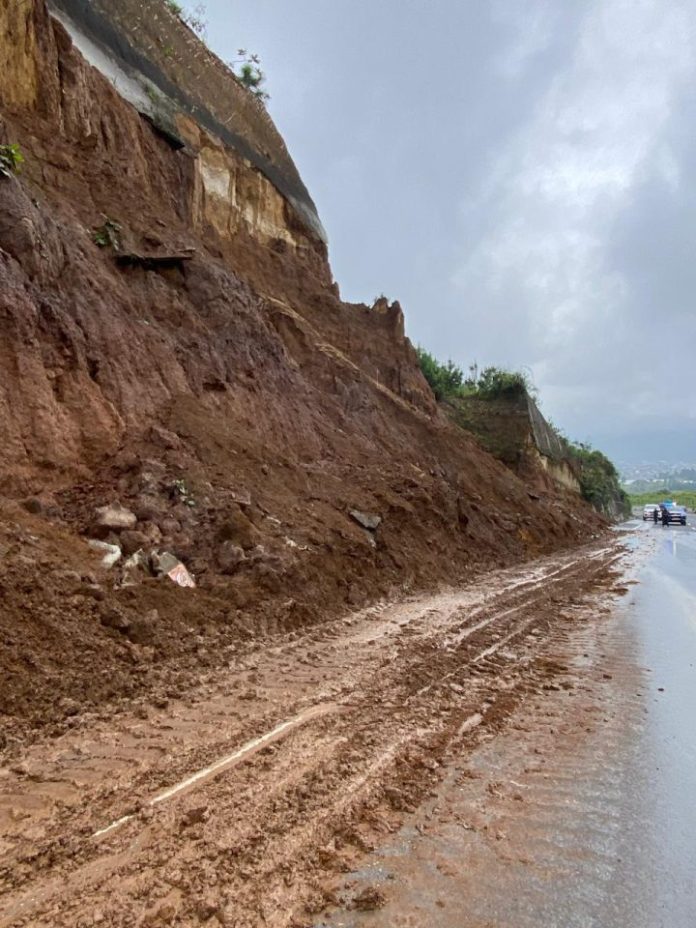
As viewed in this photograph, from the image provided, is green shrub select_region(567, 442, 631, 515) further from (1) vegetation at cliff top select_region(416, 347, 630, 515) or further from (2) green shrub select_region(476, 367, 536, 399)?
(2) green shrub select_region(476, 367, 536, 399)

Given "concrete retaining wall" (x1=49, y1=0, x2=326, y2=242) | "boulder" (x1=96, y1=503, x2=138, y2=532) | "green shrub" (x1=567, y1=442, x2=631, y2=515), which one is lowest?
"boulder" (x1=96, y1=503, x2=138, y2=532)

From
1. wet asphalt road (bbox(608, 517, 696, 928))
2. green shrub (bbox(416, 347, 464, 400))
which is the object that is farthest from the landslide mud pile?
green shrub (bbox(416, 347, 464, 400))

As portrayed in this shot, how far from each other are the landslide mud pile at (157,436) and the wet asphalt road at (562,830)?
258cm

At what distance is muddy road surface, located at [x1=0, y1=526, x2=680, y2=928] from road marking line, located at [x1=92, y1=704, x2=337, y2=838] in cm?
1

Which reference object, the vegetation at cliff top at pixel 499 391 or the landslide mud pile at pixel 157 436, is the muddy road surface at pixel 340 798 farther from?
the vegetation at cliff top at pixel 499 391

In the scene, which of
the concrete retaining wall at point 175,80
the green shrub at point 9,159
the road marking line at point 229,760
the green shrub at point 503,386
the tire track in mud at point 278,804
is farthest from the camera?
the green shrub at point 503,386

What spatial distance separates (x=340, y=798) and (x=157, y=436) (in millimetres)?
6286

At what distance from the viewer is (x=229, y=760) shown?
351 cm

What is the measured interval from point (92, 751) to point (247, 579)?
10.9ft

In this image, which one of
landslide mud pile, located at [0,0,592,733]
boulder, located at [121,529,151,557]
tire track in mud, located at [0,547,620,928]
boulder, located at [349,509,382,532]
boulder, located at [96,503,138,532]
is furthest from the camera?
boulder, located at [349,509,382,532]

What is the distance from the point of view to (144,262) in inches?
433

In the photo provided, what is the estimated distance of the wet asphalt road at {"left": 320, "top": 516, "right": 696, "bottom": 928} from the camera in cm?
242

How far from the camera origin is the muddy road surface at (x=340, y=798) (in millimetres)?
2391

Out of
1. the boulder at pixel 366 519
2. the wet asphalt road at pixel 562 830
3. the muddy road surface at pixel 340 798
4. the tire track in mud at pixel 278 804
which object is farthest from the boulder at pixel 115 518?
the wet asphalt road at pixel 562 830
